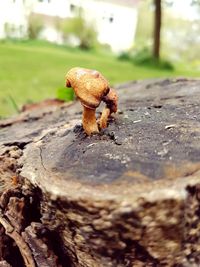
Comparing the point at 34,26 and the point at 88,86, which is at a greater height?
the point at 88,86

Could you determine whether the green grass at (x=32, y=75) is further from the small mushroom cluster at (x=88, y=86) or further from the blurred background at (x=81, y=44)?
the small mushroom cluster at (x=88, y=86)

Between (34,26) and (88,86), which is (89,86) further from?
(34,26)

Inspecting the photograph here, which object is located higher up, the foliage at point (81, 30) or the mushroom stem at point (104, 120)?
the mushroom stem at point (104, 120)

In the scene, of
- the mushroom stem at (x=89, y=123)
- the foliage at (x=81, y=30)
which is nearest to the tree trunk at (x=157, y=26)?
the foliage at (x=81, y=30)

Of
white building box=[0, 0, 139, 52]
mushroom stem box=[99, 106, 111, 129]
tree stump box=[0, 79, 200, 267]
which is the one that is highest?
mushroom stem box=[99, 106, 111, 129]

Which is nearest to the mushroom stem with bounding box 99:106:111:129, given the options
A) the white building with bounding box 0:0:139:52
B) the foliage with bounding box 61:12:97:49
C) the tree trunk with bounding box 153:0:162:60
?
the tree trunk with bounding box 153:0:162:60

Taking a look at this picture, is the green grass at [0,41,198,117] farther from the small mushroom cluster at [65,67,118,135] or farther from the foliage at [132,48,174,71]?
the small mushroom cluster at [65,67,118,135]

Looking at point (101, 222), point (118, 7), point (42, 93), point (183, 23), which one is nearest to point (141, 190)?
point (101, 222)

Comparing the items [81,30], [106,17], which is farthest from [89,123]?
[106,17]
